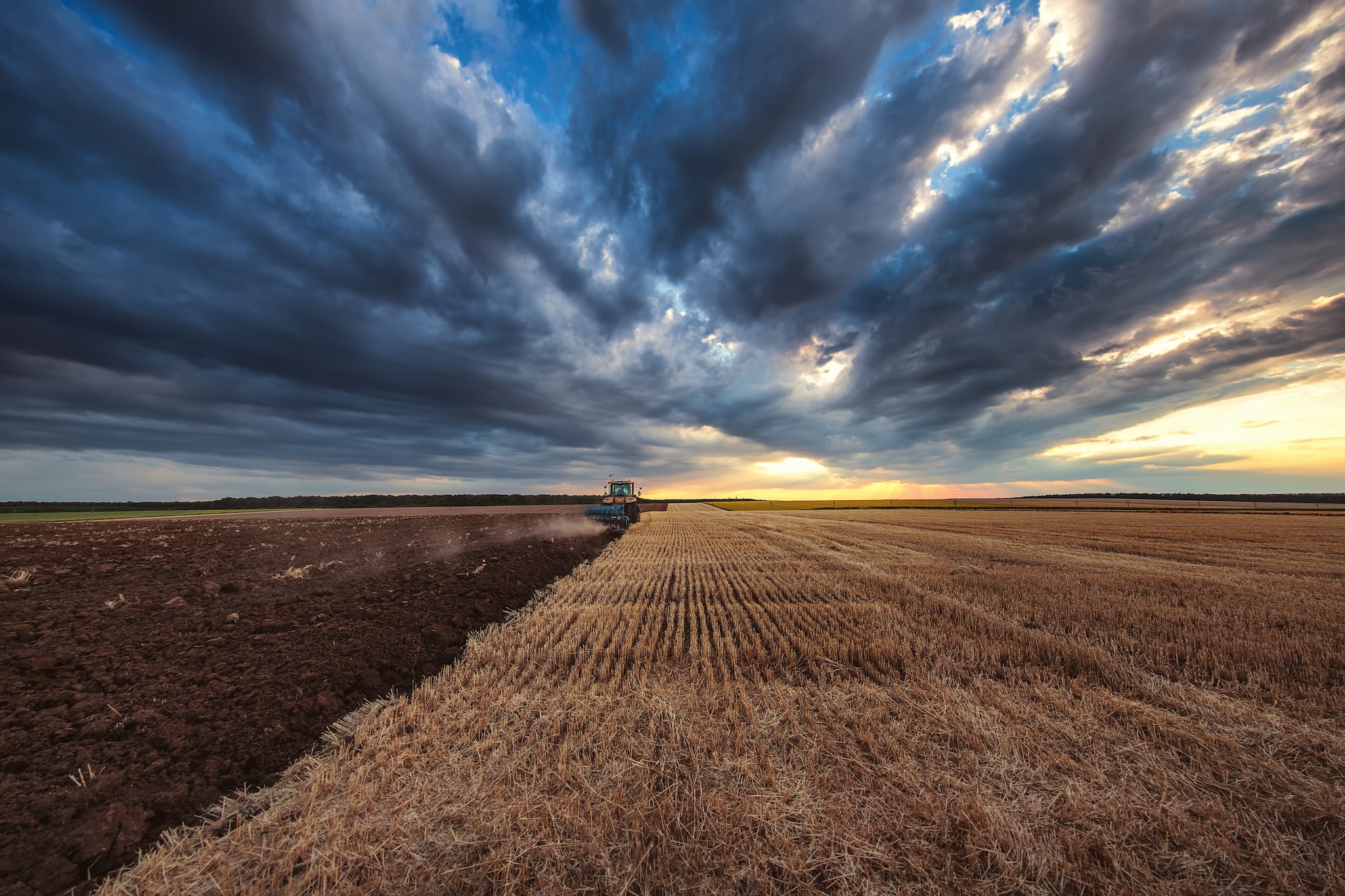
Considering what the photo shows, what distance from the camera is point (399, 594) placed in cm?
1047

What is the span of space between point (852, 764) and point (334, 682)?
6.00m

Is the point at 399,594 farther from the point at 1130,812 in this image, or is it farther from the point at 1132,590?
the point at 1132,590

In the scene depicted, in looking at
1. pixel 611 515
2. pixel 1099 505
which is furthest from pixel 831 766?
pixel 1099 505

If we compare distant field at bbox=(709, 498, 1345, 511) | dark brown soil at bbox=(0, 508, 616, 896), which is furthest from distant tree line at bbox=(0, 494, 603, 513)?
dark brown soil at bbox=(0, 508, 616, 896)

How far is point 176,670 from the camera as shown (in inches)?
239

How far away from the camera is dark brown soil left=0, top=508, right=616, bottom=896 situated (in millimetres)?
3500

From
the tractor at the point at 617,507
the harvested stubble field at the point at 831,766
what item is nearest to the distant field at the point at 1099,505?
the tractor at the point at 617,507

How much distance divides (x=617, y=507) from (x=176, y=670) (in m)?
23.6

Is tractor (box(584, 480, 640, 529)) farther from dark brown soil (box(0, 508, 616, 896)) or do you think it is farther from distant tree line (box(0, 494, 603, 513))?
distant tree line (box(0, 494, 603, 513))

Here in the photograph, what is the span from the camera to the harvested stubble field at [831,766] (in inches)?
108

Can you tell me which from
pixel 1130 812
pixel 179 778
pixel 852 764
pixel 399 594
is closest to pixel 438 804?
pixel 179 778

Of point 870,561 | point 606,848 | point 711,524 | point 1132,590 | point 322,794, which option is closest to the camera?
point 606,848

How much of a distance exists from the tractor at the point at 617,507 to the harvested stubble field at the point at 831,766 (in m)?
20.7

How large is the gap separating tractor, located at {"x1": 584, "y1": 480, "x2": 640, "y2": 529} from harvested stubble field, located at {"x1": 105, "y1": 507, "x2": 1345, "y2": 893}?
20.7 meters
